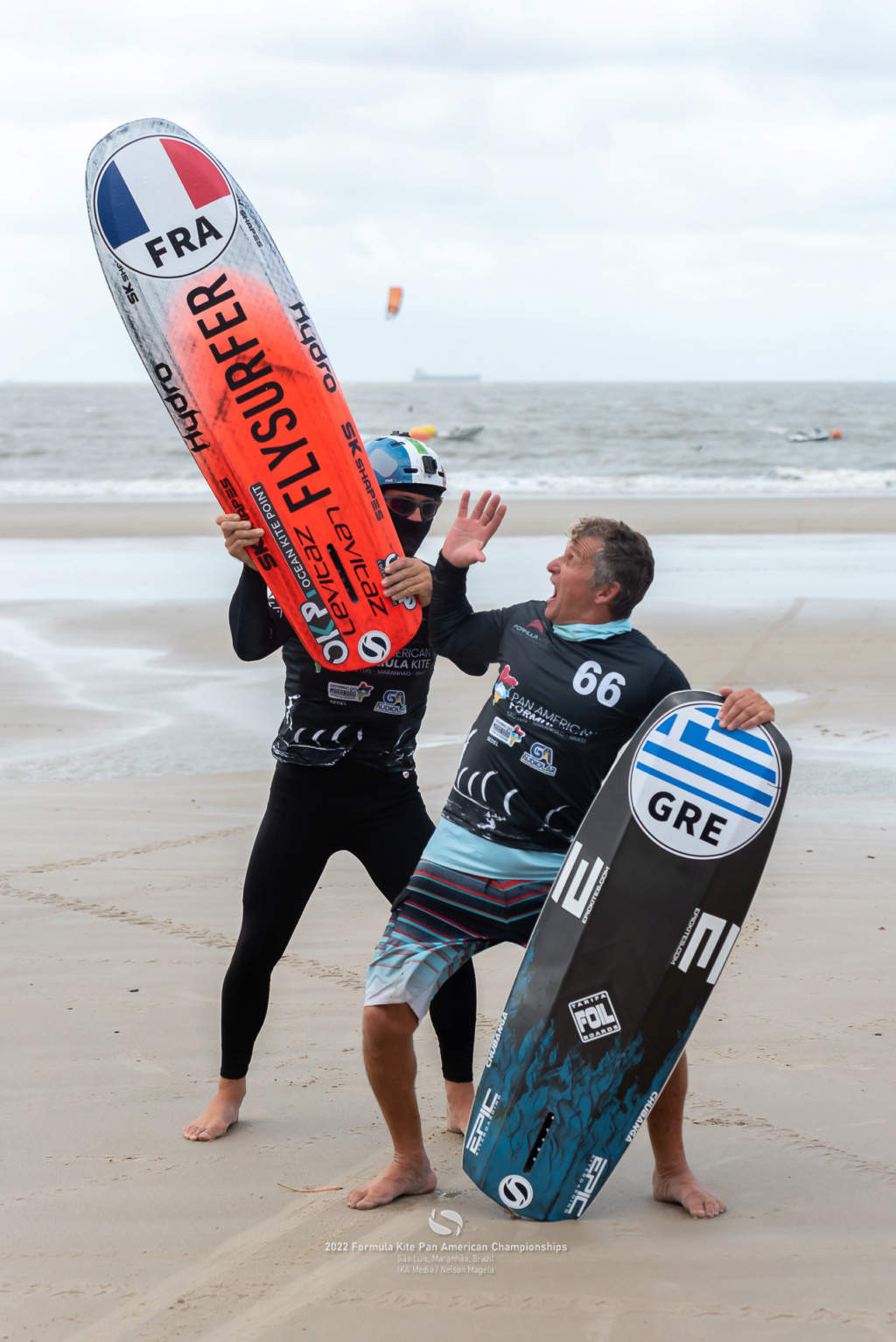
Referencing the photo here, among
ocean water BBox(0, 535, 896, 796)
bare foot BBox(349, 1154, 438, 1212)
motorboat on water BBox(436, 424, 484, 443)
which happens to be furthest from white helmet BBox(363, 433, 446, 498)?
motorboat on water BBox(436, 424, 484, 443)

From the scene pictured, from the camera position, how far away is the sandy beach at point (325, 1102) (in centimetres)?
248

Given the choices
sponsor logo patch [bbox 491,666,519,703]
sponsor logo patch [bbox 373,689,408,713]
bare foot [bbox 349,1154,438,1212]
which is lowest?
bare foot [bbox 349,1154,438,1212]

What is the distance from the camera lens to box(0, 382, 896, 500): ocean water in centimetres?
2856

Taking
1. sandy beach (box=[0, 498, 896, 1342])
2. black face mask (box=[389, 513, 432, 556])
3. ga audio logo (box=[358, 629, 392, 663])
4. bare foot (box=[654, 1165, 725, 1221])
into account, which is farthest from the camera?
black face mask (box=[389, 513, 432, 556])

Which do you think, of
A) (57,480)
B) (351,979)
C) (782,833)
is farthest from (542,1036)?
(57,480)

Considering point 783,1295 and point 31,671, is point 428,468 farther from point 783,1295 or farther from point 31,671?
point 31,671

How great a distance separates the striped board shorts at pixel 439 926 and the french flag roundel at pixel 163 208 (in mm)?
1970

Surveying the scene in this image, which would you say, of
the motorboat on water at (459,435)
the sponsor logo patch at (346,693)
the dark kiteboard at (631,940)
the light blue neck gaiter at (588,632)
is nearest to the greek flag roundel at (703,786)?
the dark kiteboard at (631,940)

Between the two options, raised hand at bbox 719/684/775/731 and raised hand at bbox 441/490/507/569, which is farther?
raised hand at bbox 441/490/507/569

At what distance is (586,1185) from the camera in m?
2.78

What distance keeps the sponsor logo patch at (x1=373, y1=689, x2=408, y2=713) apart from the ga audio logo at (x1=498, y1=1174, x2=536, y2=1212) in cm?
115

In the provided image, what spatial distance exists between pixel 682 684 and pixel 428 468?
103cm

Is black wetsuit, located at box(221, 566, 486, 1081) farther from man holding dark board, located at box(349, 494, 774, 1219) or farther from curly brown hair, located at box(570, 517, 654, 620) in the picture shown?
curly brown hair, located at box(570, 517, 654, 620)

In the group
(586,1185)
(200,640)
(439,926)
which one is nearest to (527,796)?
(439,926)
